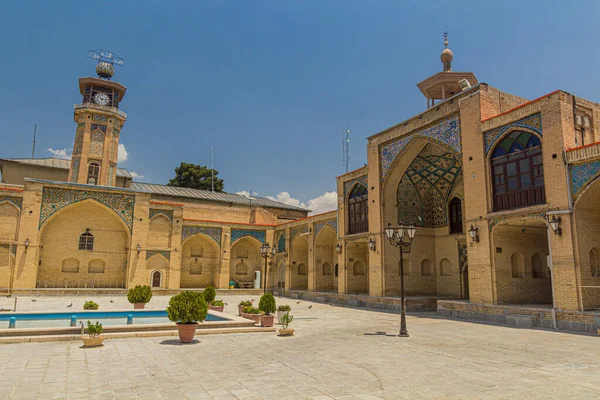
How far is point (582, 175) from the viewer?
1164 centimetres

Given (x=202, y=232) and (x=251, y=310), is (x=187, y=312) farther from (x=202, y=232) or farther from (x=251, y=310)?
(x=202, y=232)

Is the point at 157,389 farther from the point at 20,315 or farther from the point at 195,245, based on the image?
the point at 195,245

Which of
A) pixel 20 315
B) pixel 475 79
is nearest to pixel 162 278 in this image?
pixel 20 315

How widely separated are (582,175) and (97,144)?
84.3 ft

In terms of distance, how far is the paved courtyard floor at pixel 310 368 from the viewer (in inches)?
210

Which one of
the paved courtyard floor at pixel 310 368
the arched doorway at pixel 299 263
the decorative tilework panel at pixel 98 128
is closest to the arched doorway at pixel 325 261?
the arched doorway at pixel 299 263

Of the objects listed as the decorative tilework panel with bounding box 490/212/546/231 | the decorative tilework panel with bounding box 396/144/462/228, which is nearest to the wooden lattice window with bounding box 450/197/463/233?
the decorative tilework panel with bounding box 396/144/462/228

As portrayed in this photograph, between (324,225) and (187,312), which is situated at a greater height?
(324,225)

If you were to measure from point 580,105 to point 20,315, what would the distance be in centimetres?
1736

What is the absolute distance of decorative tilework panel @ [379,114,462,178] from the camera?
52.3 ft

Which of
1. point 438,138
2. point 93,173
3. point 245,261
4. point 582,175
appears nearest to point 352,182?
point 438,138

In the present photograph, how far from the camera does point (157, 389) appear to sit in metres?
5.45

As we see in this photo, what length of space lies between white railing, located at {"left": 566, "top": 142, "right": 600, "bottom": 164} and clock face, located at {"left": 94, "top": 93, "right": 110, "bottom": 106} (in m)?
25.9

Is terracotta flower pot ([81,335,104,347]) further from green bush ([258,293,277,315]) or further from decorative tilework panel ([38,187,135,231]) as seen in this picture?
decorative tilework panel ([38,187,135,231])
